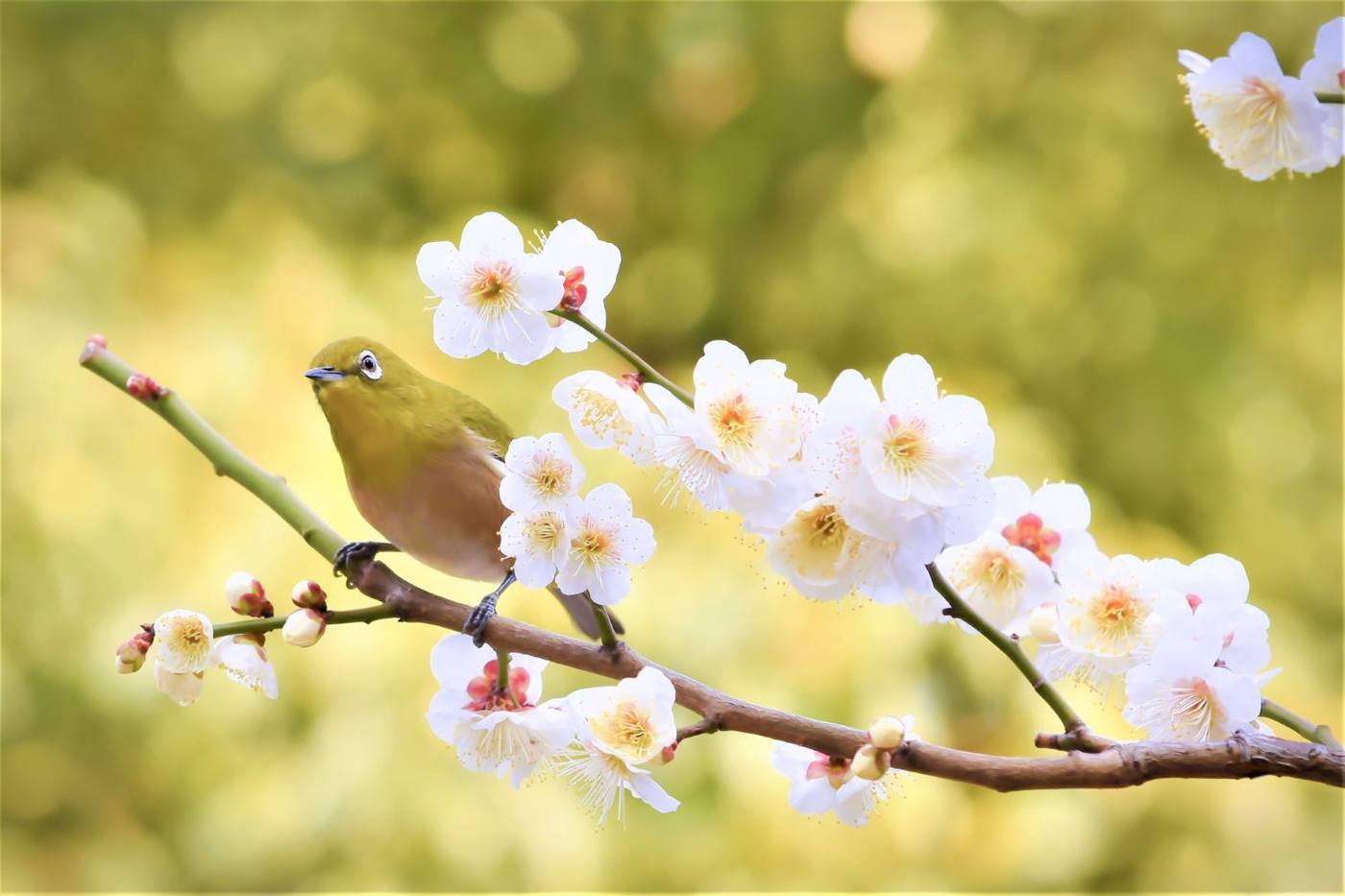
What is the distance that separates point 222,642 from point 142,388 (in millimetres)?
158

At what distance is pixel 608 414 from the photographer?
2.30 ft

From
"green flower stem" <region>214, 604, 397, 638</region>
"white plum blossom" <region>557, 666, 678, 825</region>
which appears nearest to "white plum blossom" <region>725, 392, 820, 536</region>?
"white plum blossom" <region>557, 666, 678, 825</region>

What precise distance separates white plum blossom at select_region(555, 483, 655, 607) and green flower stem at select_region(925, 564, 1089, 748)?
16cm

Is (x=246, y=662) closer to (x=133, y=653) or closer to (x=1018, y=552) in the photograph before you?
(x=133, y=653)

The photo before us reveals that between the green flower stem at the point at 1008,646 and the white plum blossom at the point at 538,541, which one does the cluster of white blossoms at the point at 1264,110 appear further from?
the white plum blossom at the point at 538,541

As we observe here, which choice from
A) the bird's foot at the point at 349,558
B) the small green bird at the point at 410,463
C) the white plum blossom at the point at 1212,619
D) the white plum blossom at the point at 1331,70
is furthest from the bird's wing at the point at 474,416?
the white plum blossom at the point at 1331,70

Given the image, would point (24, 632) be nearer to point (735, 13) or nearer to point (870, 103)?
point (735, 13)

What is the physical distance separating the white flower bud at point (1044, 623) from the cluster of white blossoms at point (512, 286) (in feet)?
1.13

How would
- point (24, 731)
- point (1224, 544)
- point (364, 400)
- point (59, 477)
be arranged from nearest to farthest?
point (364, 400), point (59, 477), point (24, 731), point (1224, 544)

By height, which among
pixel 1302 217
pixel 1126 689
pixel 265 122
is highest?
pixel 1302 217

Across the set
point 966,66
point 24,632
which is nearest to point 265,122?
point 24,632

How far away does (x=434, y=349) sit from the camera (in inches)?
106

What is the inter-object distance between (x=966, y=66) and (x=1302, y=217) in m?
0.90

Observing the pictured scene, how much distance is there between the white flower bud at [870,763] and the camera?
684 millimetres
